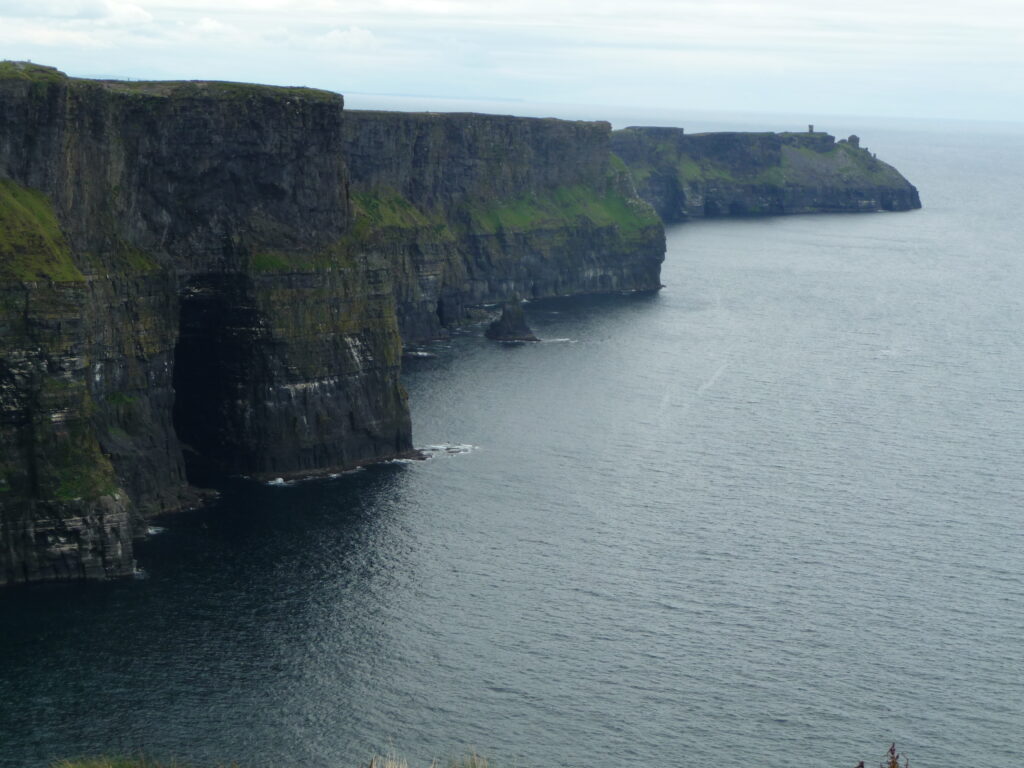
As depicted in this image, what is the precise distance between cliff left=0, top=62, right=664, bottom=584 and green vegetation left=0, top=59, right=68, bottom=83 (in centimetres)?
33

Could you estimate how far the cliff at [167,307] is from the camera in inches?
3878

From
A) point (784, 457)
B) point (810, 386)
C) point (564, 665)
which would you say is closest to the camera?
point (564, 665)

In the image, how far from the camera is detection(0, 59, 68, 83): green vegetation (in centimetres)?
10500

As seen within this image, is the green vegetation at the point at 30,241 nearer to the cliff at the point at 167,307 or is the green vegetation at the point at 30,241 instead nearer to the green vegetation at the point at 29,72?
the cliff at the point at 167,307

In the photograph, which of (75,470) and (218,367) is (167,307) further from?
(75,470)

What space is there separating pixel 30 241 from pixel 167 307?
19.4m

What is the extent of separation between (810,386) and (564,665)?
86856 mm

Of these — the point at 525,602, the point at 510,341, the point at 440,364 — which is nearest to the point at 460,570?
the point at 525,602

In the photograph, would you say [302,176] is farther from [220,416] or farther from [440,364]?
[440,364]

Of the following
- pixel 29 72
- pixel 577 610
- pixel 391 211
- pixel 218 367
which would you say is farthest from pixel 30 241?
pixel 391 211

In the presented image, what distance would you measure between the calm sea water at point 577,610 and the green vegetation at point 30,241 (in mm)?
21307

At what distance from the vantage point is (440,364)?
175m

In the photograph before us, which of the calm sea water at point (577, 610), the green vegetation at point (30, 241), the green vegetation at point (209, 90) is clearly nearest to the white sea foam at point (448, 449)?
the calm sea water at point (577, 610)

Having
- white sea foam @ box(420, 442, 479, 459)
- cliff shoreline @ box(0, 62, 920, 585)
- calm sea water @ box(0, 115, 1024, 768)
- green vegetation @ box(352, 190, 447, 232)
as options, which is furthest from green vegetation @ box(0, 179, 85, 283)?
green vegetation @ box(352, 190, 447, 232)
